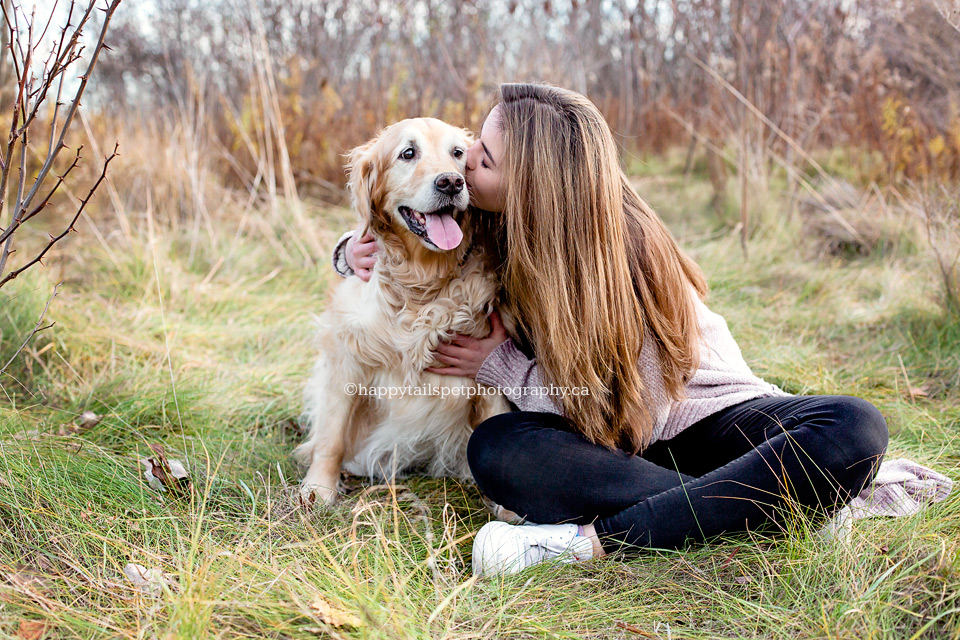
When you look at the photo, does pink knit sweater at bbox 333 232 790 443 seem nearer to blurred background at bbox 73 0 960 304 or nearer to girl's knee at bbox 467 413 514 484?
girl's knee at bbox 467 413 514 484

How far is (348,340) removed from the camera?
2.12 metres

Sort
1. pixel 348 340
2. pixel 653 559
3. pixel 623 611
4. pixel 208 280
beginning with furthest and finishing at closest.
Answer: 1. pixel 208 280
2. pixel 348 340
3. pixel 653 559
4. pixel 623 611

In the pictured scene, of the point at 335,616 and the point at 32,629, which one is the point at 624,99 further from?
the point at 32,629

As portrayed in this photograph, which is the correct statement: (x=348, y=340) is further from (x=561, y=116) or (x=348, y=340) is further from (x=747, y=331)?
(x=747, y=331)

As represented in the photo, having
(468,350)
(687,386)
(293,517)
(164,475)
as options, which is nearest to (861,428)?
(687,386)

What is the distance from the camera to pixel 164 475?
6.07 ft

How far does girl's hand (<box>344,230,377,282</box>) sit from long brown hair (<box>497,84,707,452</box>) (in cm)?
51

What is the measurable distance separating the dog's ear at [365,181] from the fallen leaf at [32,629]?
4.27 ft

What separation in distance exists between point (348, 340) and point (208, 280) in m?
2.02

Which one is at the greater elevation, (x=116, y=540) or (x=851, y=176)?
(x=851, y=176)

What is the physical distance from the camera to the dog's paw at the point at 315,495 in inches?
78.6

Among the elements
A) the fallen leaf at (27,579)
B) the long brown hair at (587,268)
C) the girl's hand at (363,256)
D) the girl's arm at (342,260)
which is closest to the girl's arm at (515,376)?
the long brown hair at (587,268)

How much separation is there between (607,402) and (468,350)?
0.44 metres

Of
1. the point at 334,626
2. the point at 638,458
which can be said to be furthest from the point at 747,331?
the point at 334,626
